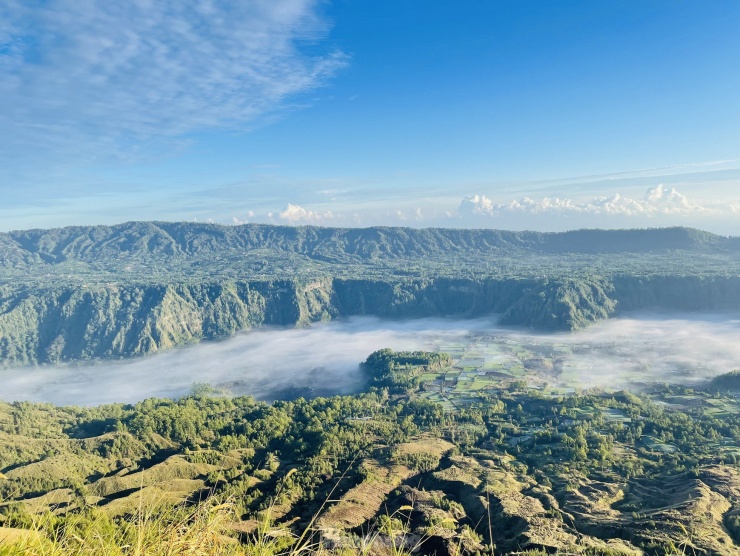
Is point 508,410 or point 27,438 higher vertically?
point 27,438

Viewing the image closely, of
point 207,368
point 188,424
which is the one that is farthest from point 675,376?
point 207,368

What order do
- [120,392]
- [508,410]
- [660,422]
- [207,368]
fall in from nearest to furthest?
[660,422] < [508,410] < [120,392] < [207,368]

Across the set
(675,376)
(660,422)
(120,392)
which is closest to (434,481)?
(660,422)

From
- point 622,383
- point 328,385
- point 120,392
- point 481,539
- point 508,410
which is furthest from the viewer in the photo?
point 120,392

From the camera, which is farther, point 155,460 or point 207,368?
point 207,368

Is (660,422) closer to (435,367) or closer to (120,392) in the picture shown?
(435,367)

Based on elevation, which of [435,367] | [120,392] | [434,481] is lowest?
[120,392]
